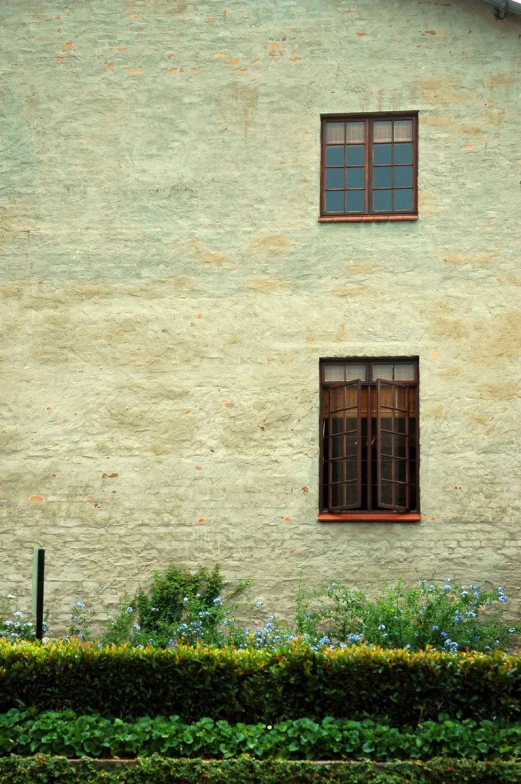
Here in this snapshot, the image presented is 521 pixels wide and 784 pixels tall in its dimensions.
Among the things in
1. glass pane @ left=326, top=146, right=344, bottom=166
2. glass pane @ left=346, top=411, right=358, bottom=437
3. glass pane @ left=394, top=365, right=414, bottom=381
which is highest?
glass pane @ left=326, top=146, right=344, bottom=166

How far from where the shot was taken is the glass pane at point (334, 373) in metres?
14.7

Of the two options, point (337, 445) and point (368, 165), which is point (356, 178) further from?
point (337, 445)

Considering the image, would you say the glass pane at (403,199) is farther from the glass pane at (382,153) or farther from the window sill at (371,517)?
the window sill at (371,517)

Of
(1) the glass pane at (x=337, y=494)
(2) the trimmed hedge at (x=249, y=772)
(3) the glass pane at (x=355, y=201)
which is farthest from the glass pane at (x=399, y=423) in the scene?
(2) the trimmed hedge at (x=249, y=772)

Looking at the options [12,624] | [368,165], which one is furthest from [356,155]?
[12,624]

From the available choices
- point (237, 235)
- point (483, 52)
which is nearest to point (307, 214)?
point (237, 235)

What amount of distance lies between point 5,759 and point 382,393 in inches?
254

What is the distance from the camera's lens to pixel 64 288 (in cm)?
1507

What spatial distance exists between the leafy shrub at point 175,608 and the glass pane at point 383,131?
571cm

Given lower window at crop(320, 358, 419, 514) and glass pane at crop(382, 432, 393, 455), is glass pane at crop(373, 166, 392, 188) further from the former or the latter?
glass pane at crop(382, 432, 393, 455)

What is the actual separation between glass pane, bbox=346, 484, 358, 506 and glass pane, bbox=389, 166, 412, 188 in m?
3.79

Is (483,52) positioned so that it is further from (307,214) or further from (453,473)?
(453,473)

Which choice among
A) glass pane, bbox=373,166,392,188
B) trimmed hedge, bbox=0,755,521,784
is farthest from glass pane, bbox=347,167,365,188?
trimmed hedge, bbox=0,755,521,784

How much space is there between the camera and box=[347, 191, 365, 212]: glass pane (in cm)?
1502
